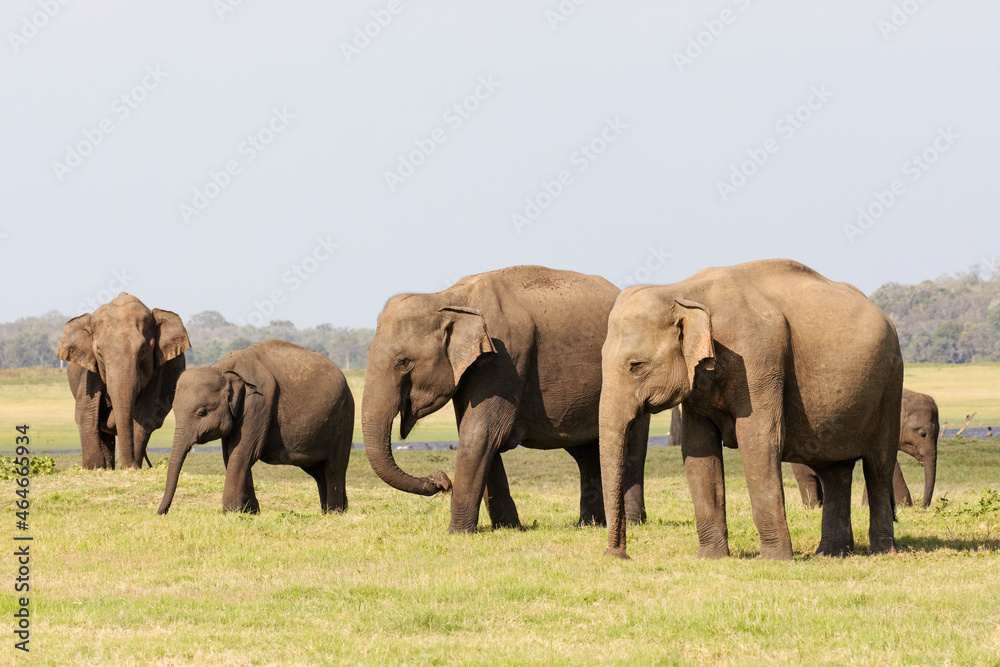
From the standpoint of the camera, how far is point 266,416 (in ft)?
58.1

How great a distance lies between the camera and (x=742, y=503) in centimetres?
1916

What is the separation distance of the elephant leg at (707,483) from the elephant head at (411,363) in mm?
3103

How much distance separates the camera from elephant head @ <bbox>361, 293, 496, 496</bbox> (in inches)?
575

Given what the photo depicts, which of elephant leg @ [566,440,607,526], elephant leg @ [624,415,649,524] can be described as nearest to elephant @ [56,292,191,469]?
elephant leg @ [566,440,607,526]

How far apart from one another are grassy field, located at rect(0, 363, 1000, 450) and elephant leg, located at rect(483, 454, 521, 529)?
45.8 meters

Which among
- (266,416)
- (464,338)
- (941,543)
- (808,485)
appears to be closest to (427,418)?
(808,485)

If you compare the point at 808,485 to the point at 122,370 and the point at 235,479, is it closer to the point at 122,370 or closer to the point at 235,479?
the point at 235,479

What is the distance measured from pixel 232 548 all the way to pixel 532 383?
13.7 ft

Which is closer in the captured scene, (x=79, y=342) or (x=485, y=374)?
(x=485, y=374)

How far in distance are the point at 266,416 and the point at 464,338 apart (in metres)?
4.61

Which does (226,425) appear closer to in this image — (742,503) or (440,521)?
(440,521)

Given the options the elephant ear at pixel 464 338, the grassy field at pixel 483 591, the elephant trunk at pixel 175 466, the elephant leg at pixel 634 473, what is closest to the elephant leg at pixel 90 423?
the grassy field at pixel 483 591

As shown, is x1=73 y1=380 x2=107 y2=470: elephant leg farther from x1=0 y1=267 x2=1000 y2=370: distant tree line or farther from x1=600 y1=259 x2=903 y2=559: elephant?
x1=0 y1=267 x2=1000 y2=370: distant tree line

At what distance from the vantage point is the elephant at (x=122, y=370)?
24891mm
